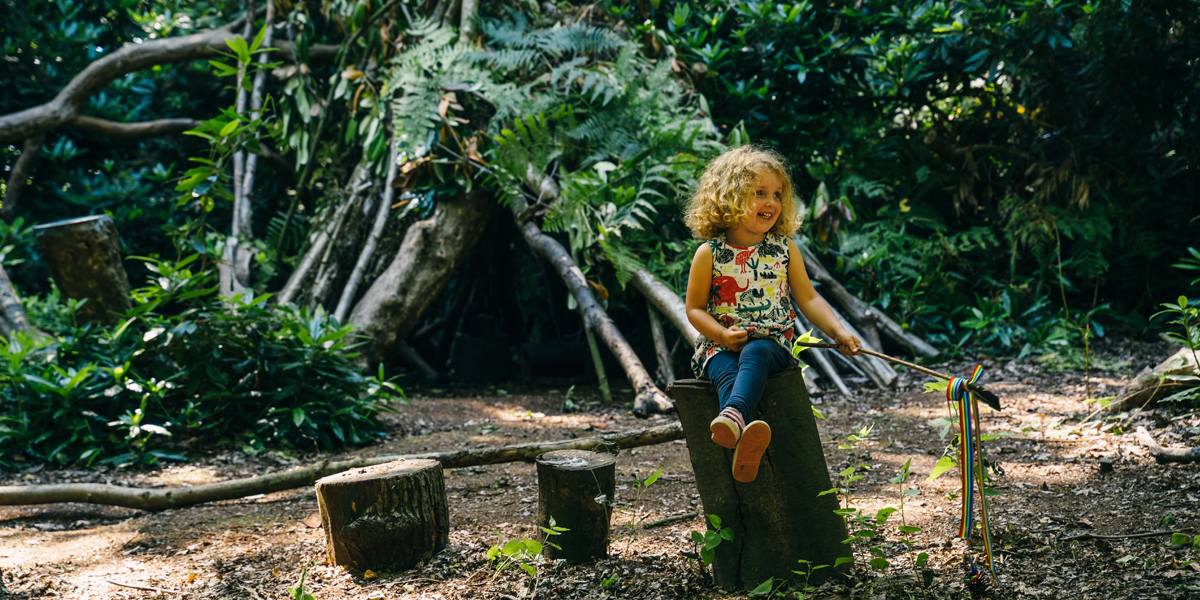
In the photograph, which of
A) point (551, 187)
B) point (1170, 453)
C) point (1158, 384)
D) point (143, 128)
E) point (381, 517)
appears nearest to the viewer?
point (381, 517)

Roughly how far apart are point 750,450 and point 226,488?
2512mm

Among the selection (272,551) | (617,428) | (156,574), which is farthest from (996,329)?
(156,574)

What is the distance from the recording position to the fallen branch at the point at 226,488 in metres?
3.34

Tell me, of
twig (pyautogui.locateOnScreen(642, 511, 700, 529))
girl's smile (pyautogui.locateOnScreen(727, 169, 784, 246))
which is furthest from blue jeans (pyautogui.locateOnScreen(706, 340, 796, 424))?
twig (pyautogui.locateOnScreen(642, 511, 700, 529))

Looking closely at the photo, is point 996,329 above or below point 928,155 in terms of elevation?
below

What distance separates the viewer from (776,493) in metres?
2.23

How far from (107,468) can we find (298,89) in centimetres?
384

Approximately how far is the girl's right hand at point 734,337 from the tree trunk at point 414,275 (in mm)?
4274

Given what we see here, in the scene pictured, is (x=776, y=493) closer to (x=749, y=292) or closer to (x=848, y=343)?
(x=848, y=343)

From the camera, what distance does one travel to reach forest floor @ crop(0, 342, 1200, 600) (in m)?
2.32

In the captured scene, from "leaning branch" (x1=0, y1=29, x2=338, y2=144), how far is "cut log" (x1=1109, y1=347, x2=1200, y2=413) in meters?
6.99

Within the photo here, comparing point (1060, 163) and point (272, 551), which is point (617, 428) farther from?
point (1060, 163)

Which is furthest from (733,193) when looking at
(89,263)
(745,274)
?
(89,263)

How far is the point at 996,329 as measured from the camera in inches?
250
